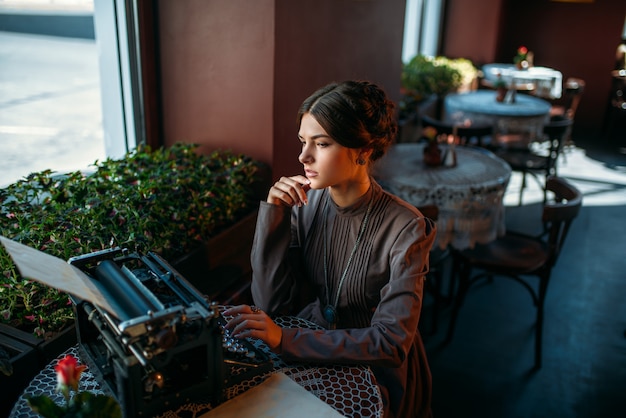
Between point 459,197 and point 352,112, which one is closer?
point 352,112

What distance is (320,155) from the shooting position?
1.58m

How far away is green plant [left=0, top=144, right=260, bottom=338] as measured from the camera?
1711 mm

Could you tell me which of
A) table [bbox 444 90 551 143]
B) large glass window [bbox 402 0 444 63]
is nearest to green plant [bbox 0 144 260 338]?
table [bbox 444 90 551 143]

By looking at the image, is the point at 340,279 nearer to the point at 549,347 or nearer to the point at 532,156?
the point at 549,347

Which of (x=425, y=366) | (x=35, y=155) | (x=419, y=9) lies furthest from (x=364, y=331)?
(x=419, y=9)

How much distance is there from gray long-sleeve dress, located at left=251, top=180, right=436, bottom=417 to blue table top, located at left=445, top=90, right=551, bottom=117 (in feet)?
12.7

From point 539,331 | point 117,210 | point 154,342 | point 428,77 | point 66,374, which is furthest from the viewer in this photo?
point 428,77

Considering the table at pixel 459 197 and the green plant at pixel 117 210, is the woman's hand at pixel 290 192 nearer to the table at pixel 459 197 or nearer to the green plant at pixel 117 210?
the green plant at pixel 117 210

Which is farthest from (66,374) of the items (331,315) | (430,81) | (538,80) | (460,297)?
(538,80)

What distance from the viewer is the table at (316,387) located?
48.7 inches

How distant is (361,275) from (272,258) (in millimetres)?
288

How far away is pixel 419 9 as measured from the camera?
7227mm

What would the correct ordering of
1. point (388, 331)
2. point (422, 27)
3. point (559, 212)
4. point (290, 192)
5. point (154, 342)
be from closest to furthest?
point (154, 342) < point (388, 331) < point (290, 192) < point (559, 212) < point (422, 27)

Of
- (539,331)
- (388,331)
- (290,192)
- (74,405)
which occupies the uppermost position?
(290,192)
